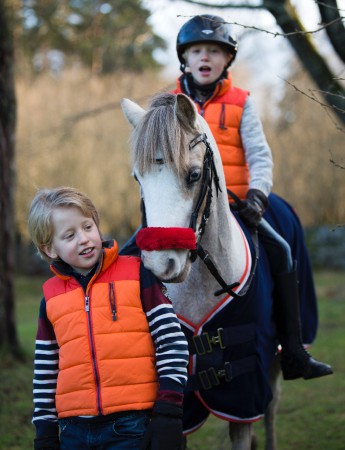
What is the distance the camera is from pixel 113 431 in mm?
2621

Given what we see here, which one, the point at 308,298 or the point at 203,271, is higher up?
the point at 203,271

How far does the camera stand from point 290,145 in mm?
19109

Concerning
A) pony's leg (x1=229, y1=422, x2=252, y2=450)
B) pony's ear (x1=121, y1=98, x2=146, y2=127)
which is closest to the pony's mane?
pony's ear (x1=121, y1=98, x2=146, y2=127)

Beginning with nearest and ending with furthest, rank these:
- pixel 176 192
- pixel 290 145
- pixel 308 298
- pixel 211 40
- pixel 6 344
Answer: pixel 176 192, pixel 211 40, pixel 308 298, pixel 6 344, pixel 290 145

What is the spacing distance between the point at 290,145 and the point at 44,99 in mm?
7609

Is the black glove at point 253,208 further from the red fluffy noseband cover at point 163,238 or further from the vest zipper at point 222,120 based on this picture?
the red fluffy noseband cover at point 163,238

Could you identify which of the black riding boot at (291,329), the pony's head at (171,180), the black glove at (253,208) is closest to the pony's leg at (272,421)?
the black riding boot at (291,329)

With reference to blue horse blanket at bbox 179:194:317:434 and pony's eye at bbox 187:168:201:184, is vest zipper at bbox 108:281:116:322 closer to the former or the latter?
pony's eye at bbox 187:168:201:184

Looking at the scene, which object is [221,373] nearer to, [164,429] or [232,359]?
[232,359]

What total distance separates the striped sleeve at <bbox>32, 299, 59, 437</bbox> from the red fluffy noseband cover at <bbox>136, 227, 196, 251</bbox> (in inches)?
21.7

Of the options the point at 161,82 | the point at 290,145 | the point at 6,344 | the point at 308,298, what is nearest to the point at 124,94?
the point at 161,82

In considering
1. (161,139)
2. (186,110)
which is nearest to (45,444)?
(161,139)

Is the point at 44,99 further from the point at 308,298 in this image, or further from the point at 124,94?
the point at 308,298

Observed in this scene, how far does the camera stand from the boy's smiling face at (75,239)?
2758mm
